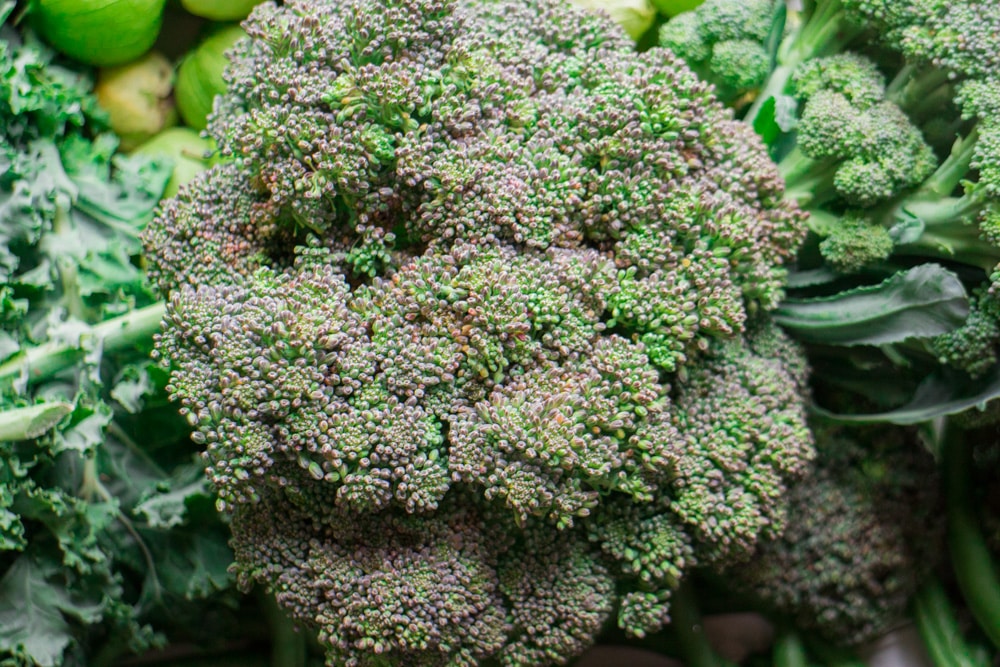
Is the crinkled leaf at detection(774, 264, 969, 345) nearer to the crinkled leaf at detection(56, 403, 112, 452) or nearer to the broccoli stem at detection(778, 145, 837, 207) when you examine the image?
the broccoli stem at detection(778, 145, 837, 207)

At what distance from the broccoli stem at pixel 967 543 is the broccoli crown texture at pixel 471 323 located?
1.73 feet

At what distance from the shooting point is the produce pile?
1.00 meters

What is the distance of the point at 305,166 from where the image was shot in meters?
1.04

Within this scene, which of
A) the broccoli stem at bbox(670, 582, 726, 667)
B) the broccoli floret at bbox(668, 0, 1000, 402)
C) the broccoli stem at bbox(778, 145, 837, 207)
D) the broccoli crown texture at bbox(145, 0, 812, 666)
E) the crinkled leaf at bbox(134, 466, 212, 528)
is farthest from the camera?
the broccoli stem at bbox(670, 582, 726, 667)

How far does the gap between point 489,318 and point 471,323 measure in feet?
0.08

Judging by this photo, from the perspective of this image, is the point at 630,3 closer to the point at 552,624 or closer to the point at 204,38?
the point at 204,38

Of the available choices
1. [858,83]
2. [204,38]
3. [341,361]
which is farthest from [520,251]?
[204,38]

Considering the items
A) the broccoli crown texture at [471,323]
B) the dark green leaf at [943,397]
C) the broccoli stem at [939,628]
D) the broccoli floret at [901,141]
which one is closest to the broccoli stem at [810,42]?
the broccoli floret at [901,141]

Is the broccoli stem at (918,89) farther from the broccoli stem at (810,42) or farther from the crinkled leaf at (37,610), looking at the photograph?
the crinkled leaf at (37,610)

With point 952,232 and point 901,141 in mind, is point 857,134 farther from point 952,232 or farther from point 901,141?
point 952,232

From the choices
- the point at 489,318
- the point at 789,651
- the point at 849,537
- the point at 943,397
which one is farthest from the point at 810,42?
the point at 789,651

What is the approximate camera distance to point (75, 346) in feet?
4.08

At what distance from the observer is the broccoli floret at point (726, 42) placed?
4.02 ft

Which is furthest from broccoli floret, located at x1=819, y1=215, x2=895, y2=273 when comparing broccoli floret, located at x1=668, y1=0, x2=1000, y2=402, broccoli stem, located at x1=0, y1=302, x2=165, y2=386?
broccoli stem, located at x1=0, y1=302, x2=165, y2=386
